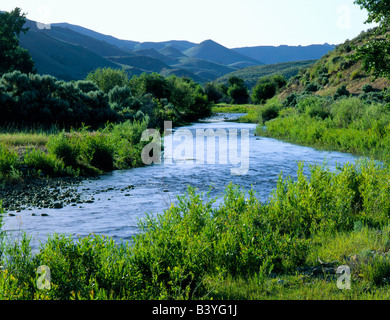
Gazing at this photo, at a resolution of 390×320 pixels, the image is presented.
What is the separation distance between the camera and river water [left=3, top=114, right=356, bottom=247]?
33.1 feet

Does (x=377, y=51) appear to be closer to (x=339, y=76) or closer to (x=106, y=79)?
(x=106, y=79)

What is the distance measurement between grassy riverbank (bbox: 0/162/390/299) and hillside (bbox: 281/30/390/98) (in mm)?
36936

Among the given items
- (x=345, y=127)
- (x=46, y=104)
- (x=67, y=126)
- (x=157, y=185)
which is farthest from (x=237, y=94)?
(x=157, y=185)

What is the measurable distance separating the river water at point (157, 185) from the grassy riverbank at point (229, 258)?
1.07 m

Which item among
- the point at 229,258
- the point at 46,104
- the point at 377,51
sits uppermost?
the point at 377,51

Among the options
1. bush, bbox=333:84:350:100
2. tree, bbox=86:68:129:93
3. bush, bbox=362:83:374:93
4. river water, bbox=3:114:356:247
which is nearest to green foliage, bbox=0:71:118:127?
river water, bbox=3:114:356:247

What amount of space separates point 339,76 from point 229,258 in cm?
5238

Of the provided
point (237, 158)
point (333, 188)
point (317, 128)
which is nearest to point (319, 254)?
point (333, 188)

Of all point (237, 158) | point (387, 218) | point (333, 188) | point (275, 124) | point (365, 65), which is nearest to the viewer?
point (387, 218)

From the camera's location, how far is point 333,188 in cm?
961

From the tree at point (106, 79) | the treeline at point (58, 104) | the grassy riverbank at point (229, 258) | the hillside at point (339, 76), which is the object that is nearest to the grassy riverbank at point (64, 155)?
the treeline at point (58, 104)

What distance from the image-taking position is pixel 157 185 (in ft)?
51.6
